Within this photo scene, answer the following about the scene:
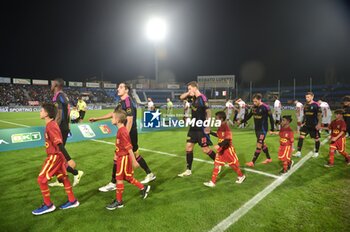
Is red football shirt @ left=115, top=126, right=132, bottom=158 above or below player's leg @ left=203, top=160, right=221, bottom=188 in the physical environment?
above

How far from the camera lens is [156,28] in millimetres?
43500

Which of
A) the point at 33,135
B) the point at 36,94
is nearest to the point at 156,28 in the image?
the point at 36,94

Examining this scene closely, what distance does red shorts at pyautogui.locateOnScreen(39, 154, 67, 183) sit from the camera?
13.8 feet

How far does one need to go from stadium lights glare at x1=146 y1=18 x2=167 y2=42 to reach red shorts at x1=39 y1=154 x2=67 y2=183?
140 ft

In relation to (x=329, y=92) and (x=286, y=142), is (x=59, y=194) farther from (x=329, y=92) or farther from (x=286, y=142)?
(x=329, y=92)

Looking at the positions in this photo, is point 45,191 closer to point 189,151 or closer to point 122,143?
point 122,143

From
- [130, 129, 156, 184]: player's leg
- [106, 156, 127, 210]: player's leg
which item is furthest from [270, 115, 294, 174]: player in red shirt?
[106, 156, 127, 210]: player's leg

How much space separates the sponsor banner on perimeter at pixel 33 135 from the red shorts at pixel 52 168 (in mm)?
6863

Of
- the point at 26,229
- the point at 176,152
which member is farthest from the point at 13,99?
the point at 26,229

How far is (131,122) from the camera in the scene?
523 centimetres

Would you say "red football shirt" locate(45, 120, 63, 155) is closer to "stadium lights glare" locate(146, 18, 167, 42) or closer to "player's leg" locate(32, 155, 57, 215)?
"player's leg" locate(32, 155, 57, 215)

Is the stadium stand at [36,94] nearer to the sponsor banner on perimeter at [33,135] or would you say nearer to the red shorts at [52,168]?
the sponsor banner on perimeter at [33,135]

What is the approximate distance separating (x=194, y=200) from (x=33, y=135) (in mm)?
8808

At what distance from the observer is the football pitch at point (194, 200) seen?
399 cm
